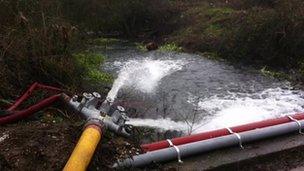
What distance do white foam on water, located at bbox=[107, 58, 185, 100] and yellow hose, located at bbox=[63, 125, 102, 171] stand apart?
3.46 metres

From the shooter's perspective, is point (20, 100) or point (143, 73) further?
point (143, 73)

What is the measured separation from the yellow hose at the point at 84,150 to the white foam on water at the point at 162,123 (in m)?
2.52

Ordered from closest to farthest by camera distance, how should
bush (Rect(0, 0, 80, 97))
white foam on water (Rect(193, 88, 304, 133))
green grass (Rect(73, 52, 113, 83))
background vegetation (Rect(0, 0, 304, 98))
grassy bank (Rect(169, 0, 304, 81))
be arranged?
bush (Rect(0, 0, 80, 97)), background vegetation (Rect(0, 0, 304, 98)), white foam on water (Rect(193, 88, 304, 133)), green grass (Rect(73, 52, 113, 83)), grassy bank (Rect(169, 0, 304, 81))

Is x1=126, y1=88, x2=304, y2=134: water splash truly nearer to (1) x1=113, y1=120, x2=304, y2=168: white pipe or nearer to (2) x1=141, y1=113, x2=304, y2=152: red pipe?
(2) x1=141, y1=113, x2=304, y2=152: red pipe

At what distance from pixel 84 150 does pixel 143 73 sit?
554cm

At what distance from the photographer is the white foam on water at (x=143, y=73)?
795cm

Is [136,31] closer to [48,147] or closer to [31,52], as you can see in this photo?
[31,52]

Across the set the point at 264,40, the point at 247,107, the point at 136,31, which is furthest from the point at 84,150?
the point at 136,31

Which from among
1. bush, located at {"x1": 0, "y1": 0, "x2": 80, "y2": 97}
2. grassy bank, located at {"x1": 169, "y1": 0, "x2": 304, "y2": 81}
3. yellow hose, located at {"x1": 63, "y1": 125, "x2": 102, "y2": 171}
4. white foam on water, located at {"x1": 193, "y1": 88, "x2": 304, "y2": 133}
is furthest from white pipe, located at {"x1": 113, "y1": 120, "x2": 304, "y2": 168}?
grassy bank, located at {"x1": 169, "y1": 0, "x2": 304, "y2": 81}

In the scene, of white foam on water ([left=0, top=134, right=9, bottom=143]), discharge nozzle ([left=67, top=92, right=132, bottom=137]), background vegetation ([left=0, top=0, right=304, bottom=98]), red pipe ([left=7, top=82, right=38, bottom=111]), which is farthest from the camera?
background vegetation ([left=0, top=0, right=304, bottom=98])

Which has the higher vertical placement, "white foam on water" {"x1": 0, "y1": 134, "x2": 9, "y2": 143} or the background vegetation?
"white foam on water" {"x1": 0, "y1": 134, "x2": 9, "y2": 143}

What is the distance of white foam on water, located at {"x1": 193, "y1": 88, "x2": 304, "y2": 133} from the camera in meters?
6.48

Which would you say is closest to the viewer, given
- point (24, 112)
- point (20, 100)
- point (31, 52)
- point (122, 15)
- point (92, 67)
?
point (24, 112)

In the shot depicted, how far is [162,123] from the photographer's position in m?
6.43
